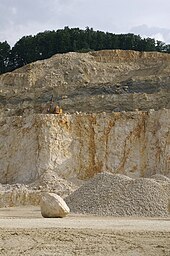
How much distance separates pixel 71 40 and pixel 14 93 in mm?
26714

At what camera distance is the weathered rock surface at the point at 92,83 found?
4872 centimetres

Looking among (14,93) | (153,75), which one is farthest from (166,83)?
(14,93)

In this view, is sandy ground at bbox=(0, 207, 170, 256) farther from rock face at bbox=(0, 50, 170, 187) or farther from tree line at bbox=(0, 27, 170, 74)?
tree line at bbox=(0, 27, 170, 74)

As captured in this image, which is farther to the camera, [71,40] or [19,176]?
[71,40]

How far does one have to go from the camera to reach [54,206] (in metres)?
25.0

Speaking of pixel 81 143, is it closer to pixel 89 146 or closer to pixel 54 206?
pixel 89 146

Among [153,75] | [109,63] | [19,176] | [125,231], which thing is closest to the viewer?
[125,231]

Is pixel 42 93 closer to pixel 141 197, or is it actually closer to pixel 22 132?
pixel 22 132

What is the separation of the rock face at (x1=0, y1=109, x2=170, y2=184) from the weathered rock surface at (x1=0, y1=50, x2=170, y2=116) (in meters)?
5.38

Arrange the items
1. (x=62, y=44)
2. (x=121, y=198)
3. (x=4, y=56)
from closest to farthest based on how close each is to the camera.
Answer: (x=121, y=198) → (x=62, y=44) → (x=4, y=56)

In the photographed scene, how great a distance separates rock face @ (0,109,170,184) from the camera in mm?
40844

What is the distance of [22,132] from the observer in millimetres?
43406

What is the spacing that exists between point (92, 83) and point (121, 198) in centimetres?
2872

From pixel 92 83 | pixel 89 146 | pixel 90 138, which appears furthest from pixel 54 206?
pixel 92 83
